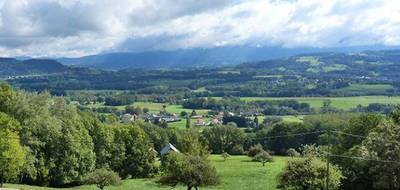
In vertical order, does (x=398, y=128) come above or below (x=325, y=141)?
above

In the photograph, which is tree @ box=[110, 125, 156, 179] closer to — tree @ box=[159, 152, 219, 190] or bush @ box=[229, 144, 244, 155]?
tree @ box=[159, 152, 219, 190]

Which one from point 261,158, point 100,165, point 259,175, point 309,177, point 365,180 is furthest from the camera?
point 261,158

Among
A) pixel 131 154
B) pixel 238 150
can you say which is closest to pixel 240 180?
pixel 131 154

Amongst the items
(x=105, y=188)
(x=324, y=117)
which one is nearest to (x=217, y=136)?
(x=324, y=117)

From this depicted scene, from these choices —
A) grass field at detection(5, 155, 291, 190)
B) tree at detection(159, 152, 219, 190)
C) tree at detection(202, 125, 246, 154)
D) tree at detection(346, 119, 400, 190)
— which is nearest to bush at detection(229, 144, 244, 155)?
tree at detection(202, 125, 246, 154)

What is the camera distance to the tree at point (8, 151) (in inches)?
2046

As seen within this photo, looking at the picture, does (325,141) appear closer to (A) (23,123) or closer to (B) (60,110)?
(B) (60,110)

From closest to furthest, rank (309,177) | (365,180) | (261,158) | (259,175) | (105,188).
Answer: (309,177), (365,180), (105,188), (259,175), (261,158)

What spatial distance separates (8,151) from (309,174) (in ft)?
95.4

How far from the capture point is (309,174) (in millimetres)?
48469

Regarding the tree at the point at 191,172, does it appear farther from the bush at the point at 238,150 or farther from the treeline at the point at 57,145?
the bush at the point at 238,150

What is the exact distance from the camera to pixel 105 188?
2470 inches

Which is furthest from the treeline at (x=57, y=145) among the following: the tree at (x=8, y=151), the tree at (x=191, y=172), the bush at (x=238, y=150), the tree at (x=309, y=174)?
the bush at (x=238, y=150)

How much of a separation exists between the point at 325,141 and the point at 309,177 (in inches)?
2507
